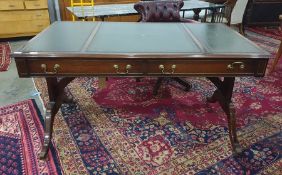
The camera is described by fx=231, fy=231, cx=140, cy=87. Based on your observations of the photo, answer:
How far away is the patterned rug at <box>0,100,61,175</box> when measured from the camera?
1537 millimetres

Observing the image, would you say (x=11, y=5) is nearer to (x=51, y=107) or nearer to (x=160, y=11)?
(x=160, y=11)

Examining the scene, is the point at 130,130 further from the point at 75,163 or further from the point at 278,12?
the point at 278,12

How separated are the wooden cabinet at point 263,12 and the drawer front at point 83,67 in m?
4.47

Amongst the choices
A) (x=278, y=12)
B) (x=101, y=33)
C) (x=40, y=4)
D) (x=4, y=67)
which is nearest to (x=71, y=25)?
(x=101, y=33)

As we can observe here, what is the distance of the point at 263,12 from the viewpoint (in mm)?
5098

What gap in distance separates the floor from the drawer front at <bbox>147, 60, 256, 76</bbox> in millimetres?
1356

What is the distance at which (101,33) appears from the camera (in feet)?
5.54

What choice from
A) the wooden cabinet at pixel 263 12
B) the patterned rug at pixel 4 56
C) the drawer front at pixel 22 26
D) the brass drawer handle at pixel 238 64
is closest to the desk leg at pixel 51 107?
the brass drawer handle at pixel 238 64

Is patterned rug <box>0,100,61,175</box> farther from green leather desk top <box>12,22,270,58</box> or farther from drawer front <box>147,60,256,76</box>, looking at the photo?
drawer front <box>147,60,256,76</box>

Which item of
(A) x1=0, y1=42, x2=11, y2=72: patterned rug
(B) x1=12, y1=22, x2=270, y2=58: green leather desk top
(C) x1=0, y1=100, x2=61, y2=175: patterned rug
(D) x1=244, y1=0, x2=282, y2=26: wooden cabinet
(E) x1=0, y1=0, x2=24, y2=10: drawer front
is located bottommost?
(C) x1=0, y1=100, x2=61, y2=175: patterned rug

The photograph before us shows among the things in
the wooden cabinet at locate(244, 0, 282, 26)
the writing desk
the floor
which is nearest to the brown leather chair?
the writing desk

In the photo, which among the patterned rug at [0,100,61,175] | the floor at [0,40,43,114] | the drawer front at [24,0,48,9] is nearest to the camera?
the patterned rug at [0,100,61,175]

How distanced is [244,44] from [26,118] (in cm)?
185

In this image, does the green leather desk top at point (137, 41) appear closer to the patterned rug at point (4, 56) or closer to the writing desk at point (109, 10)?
the writing desk at point (109, 10)
